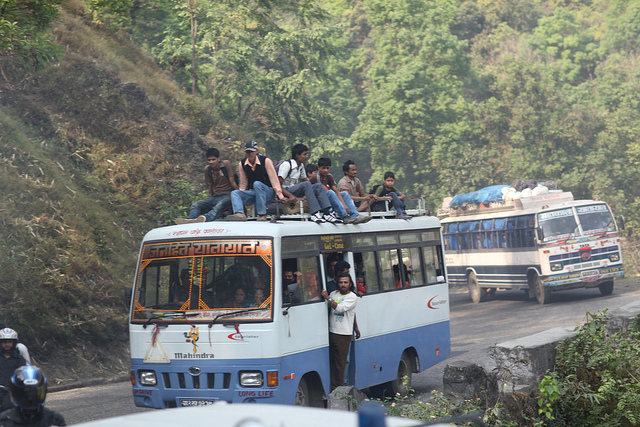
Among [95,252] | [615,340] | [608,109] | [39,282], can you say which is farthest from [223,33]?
[608,109]

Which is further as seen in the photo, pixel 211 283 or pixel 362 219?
pixel 362 219

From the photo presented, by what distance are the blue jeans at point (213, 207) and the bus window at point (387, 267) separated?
2539 millimetres

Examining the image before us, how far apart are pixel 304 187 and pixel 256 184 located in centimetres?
68

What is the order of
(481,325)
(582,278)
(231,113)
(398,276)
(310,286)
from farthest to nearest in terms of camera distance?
(231,113) < (582,278) < (481,325) < (398,276) < (310,286)

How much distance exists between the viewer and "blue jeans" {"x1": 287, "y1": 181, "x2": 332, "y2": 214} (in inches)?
409

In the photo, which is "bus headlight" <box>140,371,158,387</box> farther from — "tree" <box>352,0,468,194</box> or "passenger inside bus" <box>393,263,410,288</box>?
"tree" <box>352,0,468,194</box>

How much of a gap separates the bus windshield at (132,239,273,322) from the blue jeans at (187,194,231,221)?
113 centimetres

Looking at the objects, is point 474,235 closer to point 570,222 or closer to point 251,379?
point 570,222

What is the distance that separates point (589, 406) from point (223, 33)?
2308 cm

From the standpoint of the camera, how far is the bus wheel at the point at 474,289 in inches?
1115

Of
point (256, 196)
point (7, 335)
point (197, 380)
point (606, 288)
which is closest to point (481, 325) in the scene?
point (606, 288)

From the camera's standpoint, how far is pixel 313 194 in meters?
10.4

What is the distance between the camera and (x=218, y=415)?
283cm

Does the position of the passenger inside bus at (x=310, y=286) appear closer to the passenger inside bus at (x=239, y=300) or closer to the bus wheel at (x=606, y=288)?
the passenger inside bus at (x=239, y=300)
